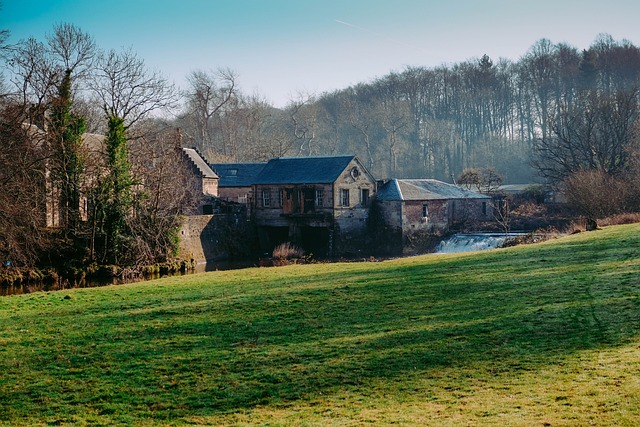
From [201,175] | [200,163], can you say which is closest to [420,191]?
[201,175]

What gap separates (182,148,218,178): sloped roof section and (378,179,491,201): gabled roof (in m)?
14.5

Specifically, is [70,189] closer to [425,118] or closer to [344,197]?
[344,197]

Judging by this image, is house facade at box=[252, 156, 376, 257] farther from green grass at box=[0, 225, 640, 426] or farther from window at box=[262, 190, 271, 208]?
green grass at box=[0, 225, 640, 426]

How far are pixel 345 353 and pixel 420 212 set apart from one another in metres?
35.8

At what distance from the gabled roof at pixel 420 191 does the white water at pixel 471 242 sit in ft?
13.0

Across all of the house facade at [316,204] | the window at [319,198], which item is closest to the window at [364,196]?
the house facade at [316,204]

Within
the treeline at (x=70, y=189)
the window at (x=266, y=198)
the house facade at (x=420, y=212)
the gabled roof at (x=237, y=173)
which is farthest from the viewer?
the gabled roof at (x=237, y=173)

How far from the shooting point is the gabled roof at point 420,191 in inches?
1870

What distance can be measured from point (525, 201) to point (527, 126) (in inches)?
1173

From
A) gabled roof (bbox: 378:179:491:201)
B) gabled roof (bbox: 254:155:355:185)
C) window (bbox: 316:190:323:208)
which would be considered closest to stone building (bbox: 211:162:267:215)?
gabled roof (bbox: 254:155:355:185)

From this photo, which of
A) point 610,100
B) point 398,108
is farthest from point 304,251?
point 398,108

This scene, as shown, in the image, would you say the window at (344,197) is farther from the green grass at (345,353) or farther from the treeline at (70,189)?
the green grass at (345,353)

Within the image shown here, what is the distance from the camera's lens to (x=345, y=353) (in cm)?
1216

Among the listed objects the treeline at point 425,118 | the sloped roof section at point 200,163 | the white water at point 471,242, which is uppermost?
the treeline at point 425,118
